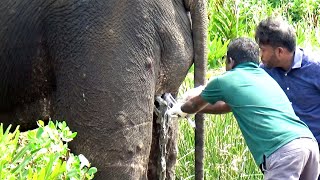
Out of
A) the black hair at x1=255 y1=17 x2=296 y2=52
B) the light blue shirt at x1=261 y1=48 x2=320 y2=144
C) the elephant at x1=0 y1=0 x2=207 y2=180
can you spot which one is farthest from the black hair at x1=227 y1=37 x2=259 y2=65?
the light blue shirt at x1=261 y1=48 x2=320 y2=144

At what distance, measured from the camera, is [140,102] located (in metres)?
4.48

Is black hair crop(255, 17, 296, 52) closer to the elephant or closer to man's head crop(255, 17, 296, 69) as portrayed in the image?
man's head crop(255, 17, 296, 69)

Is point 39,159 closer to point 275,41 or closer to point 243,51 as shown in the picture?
point 243,51

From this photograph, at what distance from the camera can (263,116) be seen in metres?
4.43

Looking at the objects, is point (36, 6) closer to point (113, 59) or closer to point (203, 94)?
point (113, 59)

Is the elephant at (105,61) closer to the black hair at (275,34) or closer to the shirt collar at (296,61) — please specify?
the black hair at (275,34)

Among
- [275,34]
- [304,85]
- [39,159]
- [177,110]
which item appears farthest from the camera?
[304,85]

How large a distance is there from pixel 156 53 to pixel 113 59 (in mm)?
277

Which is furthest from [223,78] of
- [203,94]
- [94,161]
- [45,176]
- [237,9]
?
[237,9]

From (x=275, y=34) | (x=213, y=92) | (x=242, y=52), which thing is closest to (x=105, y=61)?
(x=213, y=92)

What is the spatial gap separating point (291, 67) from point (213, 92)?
610 millimetres

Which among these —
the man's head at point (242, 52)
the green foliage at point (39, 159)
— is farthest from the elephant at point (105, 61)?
the green foliage at point (39, 159)

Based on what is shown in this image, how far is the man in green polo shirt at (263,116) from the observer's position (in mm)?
4375

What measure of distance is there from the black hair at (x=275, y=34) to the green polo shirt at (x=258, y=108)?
0.89ft
